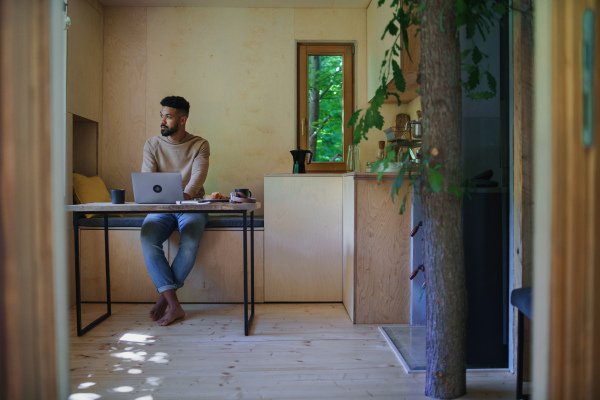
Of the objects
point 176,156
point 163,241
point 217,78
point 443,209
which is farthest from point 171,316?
point 217,78

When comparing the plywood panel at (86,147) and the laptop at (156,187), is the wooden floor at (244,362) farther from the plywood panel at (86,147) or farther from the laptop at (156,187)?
the plywood panel at (86,147)

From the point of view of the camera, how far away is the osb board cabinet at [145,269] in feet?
9.95

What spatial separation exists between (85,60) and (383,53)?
2413 millimetres

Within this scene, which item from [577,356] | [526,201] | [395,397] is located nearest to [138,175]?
[395,397]

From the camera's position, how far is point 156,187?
7.30 ft

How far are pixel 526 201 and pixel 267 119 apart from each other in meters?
2.53

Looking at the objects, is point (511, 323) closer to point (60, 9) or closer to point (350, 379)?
point (350, 379)

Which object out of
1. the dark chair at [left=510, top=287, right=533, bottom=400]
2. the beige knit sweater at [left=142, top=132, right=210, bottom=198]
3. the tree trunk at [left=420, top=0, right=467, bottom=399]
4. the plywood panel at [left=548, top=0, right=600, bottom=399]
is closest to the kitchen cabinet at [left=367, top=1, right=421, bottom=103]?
the tree trunk at [left=420, top=0, right=467, bottom=399]

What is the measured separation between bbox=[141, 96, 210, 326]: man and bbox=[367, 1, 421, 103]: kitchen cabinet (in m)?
1.49

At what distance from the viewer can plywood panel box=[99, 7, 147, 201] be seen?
374cm

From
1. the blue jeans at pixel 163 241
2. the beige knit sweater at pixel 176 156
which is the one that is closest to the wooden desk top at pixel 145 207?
the blue jeans at pixel 163 241

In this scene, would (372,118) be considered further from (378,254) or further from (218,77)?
(218,77)

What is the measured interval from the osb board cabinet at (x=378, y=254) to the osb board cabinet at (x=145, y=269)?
2.71ft

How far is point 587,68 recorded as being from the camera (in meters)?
0.90
